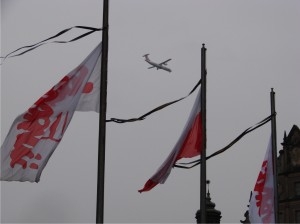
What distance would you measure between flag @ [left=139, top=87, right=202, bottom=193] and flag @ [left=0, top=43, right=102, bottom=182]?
3.20m

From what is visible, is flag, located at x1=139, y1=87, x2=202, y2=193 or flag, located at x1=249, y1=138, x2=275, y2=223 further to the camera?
flag, located at x1=249, y1=138, x2=275, y2=223

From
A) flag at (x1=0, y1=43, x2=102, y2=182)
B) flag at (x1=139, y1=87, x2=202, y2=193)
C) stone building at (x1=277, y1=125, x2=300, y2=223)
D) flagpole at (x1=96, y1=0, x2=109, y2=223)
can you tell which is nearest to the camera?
flagpole at (x1=96, y1=0, x2=109, y2=223)

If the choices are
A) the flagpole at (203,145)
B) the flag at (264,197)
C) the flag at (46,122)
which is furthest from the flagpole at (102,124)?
the flag at (264,197)

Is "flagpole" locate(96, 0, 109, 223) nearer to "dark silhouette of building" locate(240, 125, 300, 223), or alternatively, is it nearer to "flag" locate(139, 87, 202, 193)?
"flag" locate(139, 87, 202, 193)

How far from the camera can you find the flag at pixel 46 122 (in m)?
15.9

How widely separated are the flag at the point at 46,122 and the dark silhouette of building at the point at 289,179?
43307 mm

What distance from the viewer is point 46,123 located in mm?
16438

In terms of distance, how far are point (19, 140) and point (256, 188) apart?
1085 cm

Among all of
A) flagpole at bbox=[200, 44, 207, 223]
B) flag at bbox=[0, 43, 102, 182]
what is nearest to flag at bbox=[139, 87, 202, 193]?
flagpole at bbox=[200, 44, 207, 223]

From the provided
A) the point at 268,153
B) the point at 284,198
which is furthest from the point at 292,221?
the point at 268,153

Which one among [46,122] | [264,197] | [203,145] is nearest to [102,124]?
[46,122]

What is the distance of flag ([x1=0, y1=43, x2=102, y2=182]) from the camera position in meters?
15.9

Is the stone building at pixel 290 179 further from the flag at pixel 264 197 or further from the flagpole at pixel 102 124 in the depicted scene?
the flagpole at pixel 102 124

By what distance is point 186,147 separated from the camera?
19.6m
